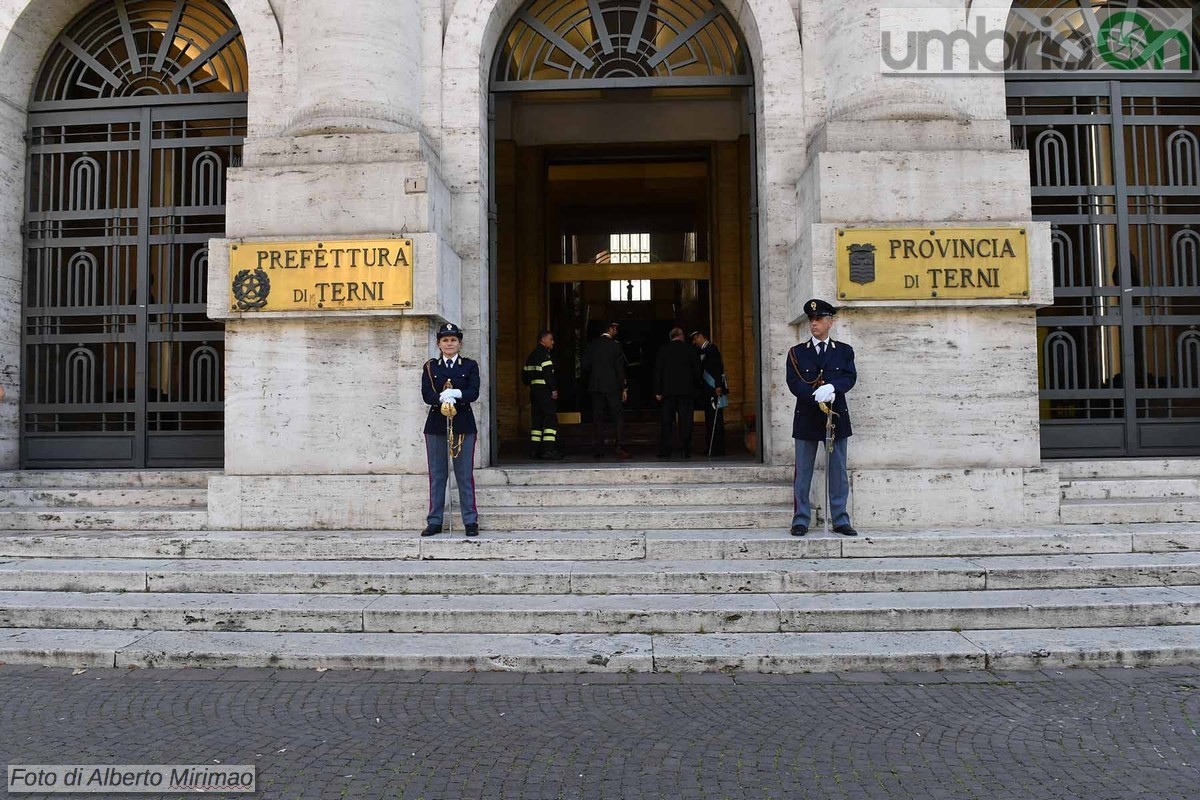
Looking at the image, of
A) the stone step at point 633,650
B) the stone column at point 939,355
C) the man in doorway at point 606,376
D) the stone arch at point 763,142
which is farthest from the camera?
the man in doorway at point 606,376

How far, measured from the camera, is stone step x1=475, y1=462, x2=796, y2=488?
325 inches

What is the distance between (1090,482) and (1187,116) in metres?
4.76

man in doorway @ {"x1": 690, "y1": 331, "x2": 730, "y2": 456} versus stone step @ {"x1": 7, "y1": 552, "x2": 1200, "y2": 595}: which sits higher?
man in doorway @ {"x1": 690, "y1": 331, "x2": 730, "y2": 456}

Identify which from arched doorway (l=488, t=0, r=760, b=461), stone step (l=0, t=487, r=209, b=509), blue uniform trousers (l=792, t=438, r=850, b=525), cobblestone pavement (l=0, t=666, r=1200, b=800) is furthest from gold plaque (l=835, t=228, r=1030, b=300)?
stone step (l=0, t=487, r=209, b=509)

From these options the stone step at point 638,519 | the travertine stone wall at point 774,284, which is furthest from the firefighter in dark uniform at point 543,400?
the stone step at point 638,519

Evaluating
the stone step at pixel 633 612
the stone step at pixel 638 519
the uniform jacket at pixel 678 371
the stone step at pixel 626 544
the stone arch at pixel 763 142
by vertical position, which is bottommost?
the stone step at pixel 633 612

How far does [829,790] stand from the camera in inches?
136

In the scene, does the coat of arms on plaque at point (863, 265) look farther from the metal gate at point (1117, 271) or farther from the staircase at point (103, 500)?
the staircase at point (103, 500)

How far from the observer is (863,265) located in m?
7.62

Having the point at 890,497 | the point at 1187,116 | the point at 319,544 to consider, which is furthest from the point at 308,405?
the point at 1187,116

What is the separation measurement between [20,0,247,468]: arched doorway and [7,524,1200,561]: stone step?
2373 millimetres

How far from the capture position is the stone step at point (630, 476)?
8258 millimetres

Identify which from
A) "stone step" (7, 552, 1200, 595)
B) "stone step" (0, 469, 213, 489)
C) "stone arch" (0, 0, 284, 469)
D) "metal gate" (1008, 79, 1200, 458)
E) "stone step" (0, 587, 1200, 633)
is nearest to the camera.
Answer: "stone step" (0, 587, 1200, 633)

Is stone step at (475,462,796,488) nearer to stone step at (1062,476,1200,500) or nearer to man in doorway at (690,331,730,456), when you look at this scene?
man in doorway at (690,331,730,456)
